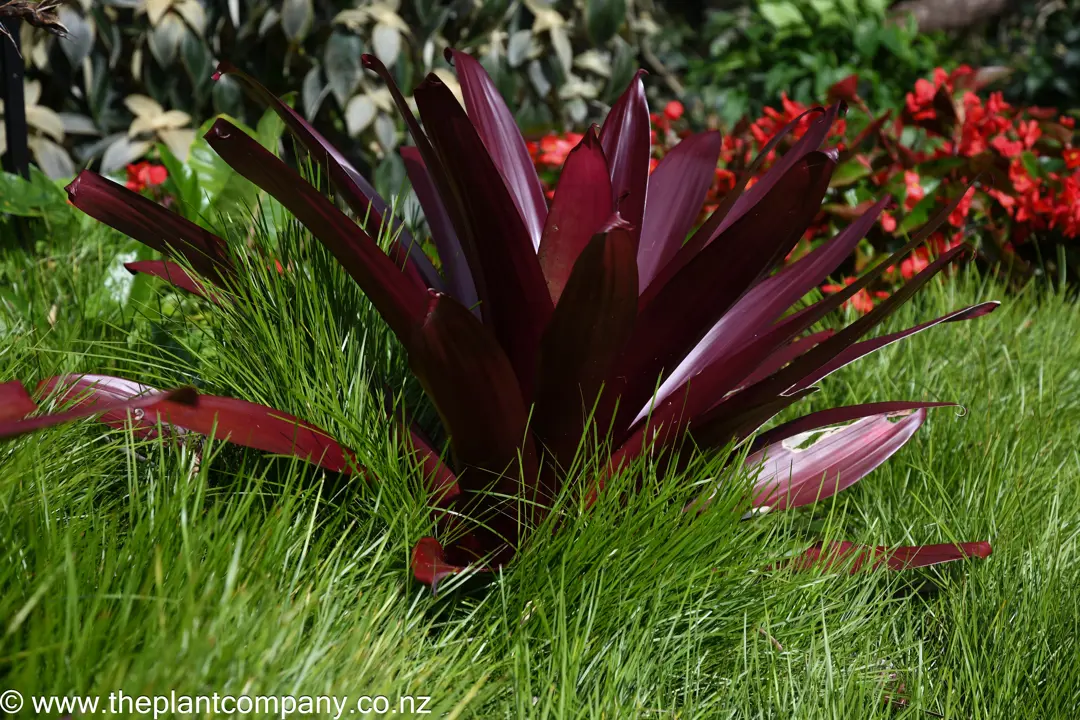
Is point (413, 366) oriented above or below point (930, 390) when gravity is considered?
above

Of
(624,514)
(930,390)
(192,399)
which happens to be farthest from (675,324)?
(930,390)

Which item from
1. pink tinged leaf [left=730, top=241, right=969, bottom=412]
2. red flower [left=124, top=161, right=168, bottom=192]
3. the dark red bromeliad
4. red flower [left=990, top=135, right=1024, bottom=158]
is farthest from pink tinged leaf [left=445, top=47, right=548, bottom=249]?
red flower [left=990, top=135, right=1024, bottom=158]

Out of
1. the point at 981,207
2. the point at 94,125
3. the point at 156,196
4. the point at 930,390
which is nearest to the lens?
the point at 930,390

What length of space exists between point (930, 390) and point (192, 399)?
147 centimetres

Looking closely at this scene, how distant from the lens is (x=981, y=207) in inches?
116

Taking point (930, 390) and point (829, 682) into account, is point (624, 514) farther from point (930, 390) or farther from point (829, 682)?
point (930, 390)

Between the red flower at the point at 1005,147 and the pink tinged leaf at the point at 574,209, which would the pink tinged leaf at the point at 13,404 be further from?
the red flower at the point at 1005,147

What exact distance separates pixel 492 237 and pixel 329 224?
0.67ft

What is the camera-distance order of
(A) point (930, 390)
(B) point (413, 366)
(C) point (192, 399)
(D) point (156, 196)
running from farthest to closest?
(D) point (156, 196)
(A) point (930, 390)
(B) point (413, 366)
(C) point (192, 399)

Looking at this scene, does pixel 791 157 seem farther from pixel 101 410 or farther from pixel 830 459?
pixel 101 410

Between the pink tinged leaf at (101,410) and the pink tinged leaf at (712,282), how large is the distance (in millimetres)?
562

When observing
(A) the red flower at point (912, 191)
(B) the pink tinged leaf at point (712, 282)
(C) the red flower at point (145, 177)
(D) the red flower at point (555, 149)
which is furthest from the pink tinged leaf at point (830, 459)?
(C) the red flower at point (145, 177)

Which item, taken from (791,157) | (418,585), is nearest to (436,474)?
(418,585)

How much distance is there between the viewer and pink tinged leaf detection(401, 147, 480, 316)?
1.56 m
